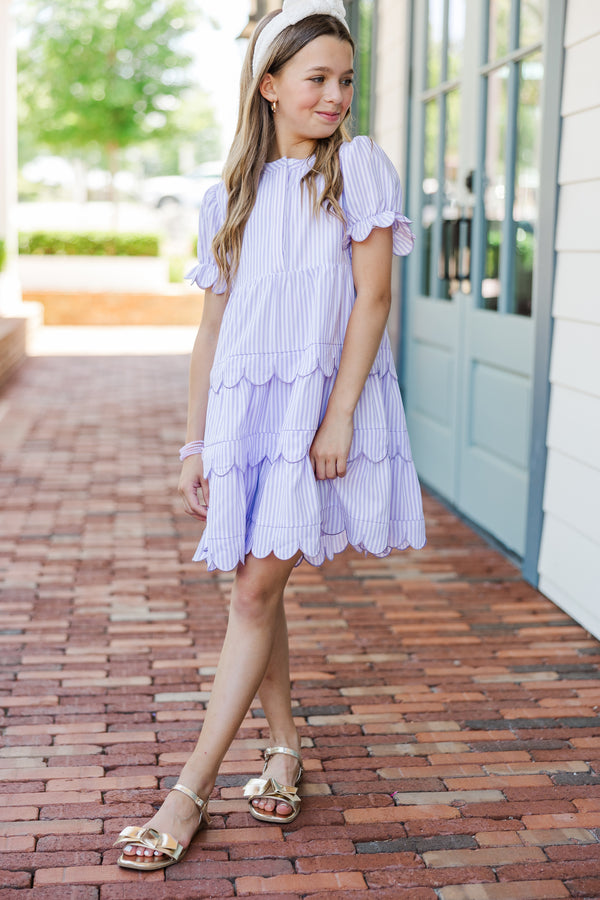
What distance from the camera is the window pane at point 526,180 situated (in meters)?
3.92

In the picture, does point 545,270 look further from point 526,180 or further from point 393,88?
point 393,88

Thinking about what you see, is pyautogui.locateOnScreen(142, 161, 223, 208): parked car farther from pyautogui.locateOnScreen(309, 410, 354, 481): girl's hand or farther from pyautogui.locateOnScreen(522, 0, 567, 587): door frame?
pyautogui.locateOnScreen(309, 410, 354, 481): girl's hand

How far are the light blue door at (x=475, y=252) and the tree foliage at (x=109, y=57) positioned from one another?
1470 cm

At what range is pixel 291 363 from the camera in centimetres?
206

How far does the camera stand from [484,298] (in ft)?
14.9

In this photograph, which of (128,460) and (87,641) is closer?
(87,641)

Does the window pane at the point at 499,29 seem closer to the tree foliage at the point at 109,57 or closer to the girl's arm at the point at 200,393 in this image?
the girl's arm at the point at 200,393

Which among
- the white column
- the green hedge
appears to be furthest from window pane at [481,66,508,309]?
the green hedge

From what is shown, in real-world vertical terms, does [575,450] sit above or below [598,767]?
above

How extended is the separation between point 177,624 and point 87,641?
11.9 inches

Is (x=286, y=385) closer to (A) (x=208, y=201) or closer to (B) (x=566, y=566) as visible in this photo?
(A) (x=208, y=201)

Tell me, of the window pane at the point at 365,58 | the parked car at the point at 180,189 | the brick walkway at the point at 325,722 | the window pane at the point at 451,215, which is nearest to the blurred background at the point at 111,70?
the parked car at the point at 180,189

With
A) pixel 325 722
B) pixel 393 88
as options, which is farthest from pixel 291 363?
pixel 393 88

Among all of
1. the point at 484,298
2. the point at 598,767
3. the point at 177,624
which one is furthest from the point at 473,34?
the point at 598,767
